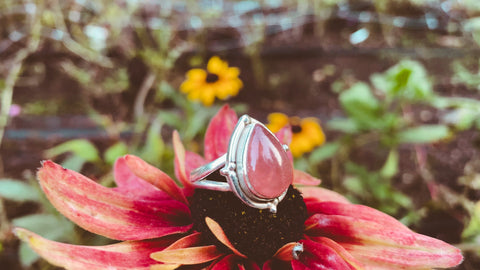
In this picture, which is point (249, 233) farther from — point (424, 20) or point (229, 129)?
point (424, 20)

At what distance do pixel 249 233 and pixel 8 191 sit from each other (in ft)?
1.64

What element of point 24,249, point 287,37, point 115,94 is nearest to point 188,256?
point 24,249

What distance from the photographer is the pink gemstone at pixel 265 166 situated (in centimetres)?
32

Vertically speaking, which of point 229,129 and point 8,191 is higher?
point 229,129

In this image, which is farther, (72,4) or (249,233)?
(72,4)

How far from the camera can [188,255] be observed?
30cm

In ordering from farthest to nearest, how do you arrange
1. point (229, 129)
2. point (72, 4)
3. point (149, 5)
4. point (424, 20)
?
point (149, 5) < point (424, 20) < point (72, 4) < point (229, 129)

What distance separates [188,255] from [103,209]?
10 centimetres

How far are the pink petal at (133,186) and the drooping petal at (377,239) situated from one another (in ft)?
0.53

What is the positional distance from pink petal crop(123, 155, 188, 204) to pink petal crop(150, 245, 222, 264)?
0.07 m

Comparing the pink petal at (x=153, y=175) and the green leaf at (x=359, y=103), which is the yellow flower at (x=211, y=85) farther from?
the pink petal at (x=153, y=175)

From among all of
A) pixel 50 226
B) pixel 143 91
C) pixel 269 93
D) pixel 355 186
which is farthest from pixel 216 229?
pixel 269 93

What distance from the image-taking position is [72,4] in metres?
1.68

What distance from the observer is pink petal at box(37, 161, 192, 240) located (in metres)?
0.31
